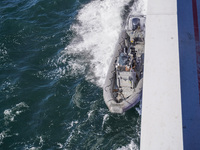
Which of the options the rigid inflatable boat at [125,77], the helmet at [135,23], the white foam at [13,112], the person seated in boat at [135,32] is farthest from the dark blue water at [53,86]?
the helmet at [135,23]

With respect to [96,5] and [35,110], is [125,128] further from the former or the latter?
[96,5]

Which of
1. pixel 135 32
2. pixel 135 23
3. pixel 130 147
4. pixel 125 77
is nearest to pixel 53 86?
pixel 125 77

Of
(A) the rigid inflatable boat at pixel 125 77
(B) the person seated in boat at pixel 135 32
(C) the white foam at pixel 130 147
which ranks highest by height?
(B) the person seated in boat at pixel 135 32

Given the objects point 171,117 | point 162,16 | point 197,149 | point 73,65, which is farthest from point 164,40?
point 73,65

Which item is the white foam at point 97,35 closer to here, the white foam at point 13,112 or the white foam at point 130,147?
the white foam at point 13,112

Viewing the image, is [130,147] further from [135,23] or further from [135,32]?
[135,23]

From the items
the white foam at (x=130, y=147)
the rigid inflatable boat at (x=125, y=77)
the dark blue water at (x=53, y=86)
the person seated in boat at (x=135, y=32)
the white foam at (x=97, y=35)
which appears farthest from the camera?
the white foam at (x=97, y=35)

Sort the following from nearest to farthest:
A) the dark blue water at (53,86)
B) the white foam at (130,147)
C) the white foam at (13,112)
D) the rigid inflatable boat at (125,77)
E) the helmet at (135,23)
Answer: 1. the white foam at (130,147)
2. the dark blue water at (53,86)
3. the rigid inflatable boat at (125,77)
4. the white foam at (13,112)
5. the helmet at (135,23)
